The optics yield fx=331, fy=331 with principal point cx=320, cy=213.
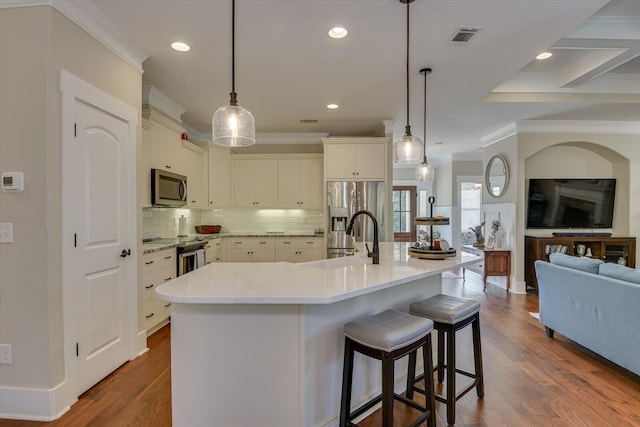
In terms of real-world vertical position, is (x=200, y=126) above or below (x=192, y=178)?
above

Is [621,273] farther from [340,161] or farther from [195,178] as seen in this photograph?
[195,178]

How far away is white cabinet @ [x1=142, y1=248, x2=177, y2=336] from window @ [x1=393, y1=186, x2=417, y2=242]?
6.58m

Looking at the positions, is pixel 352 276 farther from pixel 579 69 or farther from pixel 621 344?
pixel 579 69

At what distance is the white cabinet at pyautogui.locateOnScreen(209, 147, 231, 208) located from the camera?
551 centimetres

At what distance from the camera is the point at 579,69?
145 inches

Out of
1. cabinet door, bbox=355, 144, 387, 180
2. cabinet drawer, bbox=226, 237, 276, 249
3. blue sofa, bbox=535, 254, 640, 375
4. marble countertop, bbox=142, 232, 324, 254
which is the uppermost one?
cabinet door, bbox=355, 144, 387, 180

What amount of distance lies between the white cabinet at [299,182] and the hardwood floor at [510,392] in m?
3.01

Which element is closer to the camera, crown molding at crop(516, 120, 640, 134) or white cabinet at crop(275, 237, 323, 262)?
crown molding at crop(516, 120, 640, 134)

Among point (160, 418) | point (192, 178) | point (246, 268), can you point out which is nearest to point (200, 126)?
point (192, 178)

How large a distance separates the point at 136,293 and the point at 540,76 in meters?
5.09

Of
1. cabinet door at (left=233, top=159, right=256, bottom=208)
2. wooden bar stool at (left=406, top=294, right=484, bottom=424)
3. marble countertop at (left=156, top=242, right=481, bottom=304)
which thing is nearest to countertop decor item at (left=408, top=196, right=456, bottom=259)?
marble countertop at (left=156, top=242, right=481, bottom=304)

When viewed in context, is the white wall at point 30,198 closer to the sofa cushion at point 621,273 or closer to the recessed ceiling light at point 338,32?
the recessed ceiling light at point 338,32

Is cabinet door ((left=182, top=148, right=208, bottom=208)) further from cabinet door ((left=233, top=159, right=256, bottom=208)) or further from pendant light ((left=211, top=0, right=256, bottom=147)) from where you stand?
pendant light ((left=211, top=0, right=256, bottom=147))

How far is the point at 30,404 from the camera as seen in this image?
6.64ft
